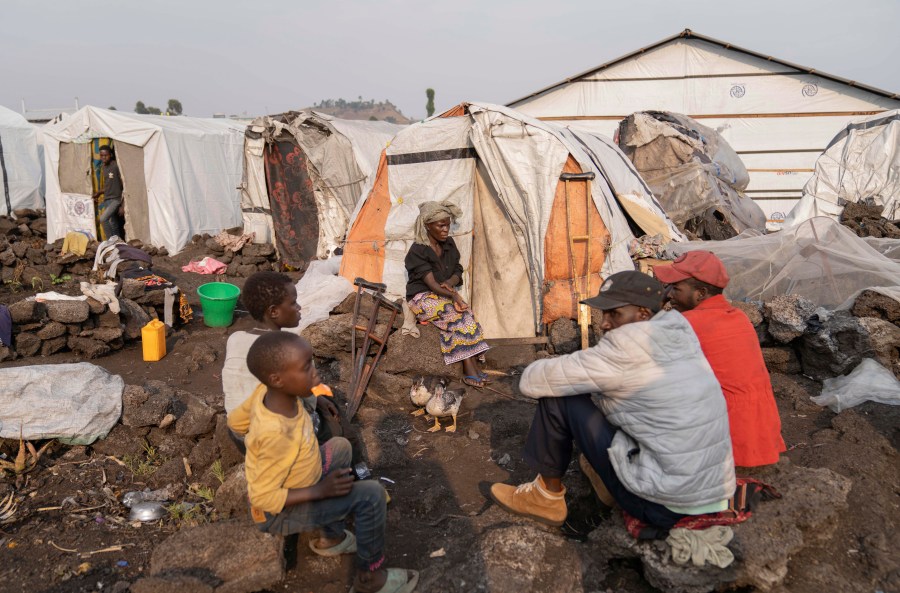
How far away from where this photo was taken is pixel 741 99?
14.1 meters

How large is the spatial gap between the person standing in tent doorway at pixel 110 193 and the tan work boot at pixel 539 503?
38.4 ft

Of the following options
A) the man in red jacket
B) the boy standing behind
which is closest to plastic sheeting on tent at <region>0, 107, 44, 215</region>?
the boy standing behind

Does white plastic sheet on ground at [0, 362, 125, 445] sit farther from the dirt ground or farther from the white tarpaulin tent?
the white tarpaulin tent

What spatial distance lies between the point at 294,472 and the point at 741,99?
49.0ft

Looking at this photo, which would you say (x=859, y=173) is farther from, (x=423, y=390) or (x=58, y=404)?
(x=58, y=404)

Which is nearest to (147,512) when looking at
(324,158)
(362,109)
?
(324,158)

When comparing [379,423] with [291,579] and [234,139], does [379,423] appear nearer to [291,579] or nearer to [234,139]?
[291,579]

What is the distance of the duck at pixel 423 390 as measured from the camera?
15.0ft

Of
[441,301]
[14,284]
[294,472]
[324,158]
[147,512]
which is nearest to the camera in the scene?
[294,472]

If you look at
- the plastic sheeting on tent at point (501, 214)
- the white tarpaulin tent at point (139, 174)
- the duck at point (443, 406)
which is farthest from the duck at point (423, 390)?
the white tarpaulin tent at point (139, 174)

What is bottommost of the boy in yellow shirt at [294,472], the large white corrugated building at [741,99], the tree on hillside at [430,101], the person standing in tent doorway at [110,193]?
the boy in yellow shirt at [294,472]

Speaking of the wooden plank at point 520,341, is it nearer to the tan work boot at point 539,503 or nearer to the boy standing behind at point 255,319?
the tan work boot at point 539,503

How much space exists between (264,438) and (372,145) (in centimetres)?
959

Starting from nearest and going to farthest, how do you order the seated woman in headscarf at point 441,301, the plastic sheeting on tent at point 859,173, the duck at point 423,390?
1. the duck at point 423,390
2. the seated woman in headscarf at point 441,301
3. the plastic sheeting on tent at point 859,173
